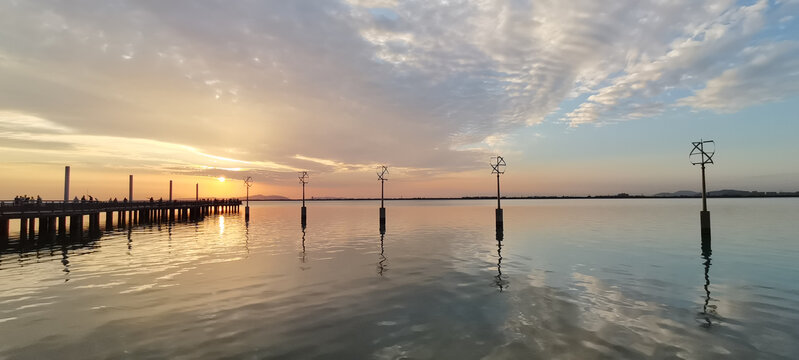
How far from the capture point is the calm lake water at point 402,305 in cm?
954

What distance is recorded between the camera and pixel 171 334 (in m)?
10.6

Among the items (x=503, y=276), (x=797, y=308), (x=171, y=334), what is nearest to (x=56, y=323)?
(x=171, y=334)

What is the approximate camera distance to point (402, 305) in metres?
13.6

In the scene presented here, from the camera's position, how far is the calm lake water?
9539 millimetres

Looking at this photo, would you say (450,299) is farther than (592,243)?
No

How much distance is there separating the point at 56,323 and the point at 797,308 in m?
26.3

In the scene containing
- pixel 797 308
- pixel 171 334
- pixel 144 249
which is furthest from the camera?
pixel 144 249

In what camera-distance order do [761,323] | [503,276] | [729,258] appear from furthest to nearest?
[729,258] < [503,276] < [761,323]

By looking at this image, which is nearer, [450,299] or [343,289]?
[450,299]

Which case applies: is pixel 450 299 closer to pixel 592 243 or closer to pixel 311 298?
pixel 311 298

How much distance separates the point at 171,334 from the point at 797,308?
2180 cm

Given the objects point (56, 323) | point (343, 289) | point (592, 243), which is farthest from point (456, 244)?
point (56, 323)

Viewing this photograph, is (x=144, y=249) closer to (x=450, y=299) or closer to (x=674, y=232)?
(x=450, y=299)

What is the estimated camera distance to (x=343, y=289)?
16.3m
